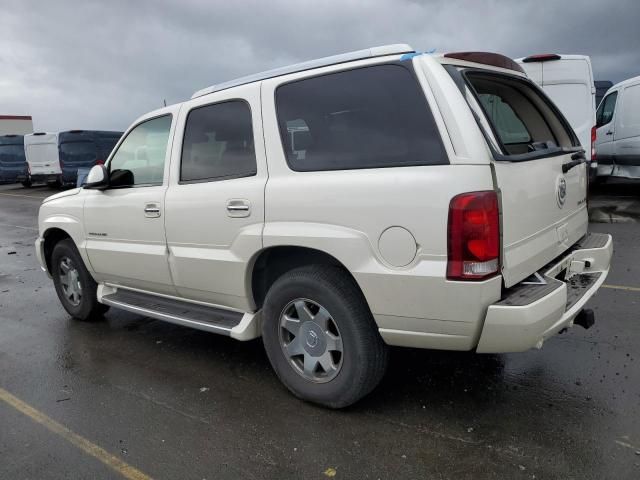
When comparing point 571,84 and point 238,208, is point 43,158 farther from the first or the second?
point 238,208

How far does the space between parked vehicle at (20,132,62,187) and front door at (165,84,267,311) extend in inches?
839

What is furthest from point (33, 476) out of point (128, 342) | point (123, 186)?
point (123, 186)

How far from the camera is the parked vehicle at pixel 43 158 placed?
22984mm

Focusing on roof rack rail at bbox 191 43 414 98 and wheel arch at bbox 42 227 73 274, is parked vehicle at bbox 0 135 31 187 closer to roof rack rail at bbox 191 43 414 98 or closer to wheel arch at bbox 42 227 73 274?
wheel arch at bbox 42 227 73 274

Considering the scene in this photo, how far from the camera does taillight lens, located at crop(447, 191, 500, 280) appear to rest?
101 inches

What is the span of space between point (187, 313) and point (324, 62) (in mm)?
1992

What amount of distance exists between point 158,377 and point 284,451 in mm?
1419

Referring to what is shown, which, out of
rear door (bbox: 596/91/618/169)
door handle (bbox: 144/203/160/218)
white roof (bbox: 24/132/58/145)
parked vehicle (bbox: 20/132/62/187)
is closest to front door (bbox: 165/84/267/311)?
door handle (bbox: 144/203/160/218)

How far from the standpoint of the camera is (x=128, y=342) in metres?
4.69

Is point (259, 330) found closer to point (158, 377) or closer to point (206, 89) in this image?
point (158, 377)

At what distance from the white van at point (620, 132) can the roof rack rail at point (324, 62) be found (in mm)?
9911

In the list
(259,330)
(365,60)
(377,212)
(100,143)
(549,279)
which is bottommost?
(259,330)

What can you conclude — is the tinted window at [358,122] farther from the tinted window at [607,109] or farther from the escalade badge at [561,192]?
the tinted window at [607,109]

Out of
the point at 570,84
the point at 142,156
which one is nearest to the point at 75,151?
the point at 570,84
